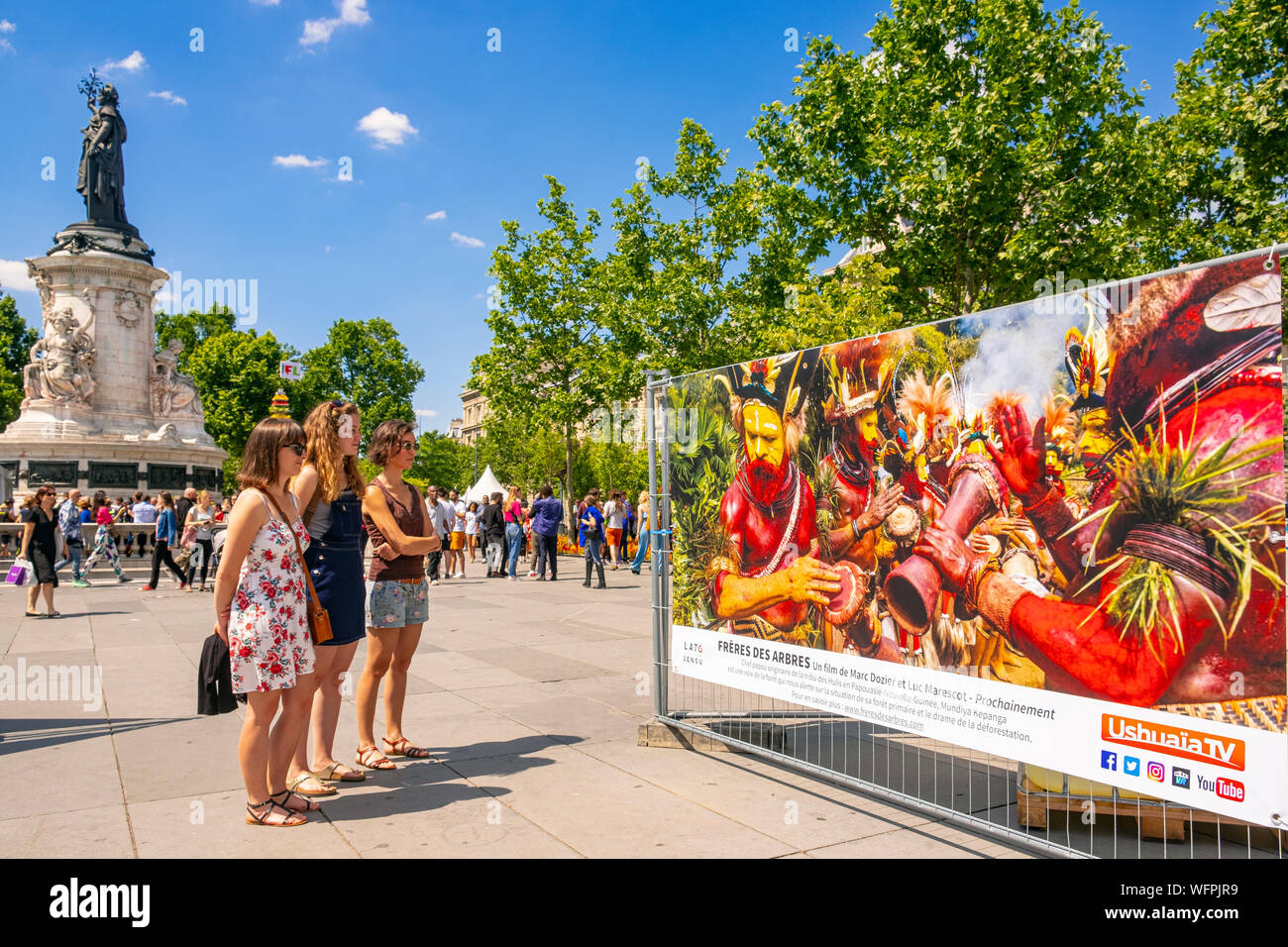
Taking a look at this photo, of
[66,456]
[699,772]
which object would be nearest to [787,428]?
[699,772]

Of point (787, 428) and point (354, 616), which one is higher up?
point (787, 428)

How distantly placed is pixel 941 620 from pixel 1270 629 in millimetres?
1423

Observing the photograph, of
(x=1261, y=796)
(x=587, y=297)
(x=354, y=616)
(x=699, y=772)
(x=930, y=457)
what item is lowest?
(x=699, y=772)

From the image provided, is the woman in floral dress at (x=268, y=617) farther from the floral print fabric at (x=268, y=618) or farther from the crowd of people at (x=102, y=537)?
the crowd of people at (x=102, y=537)

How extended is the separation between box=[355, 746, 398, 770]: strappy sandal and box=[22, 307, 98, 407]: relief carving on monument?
27538 millimetres

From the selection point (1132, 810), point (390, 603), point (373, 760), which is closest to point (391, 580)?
point (390, 603)

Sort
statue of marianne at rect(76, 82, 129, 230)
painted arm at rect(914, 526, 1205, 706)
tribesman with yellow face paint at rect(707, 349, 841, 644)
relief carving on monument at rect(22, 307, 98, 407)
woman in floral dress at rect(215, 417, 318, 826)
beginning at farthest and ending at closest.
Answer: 1. statue of marianne at rect(76, 82, 129, 230)
2. relief carving on monument at rect(22, 307, 98, 407)
3. tribesman with yellow face paint at rect(707, 349, 841, 644)
4. woman in floral dress at rect(215, 417, 318, 826)
5. painted arm at rect(914, 526, 1205, 706)

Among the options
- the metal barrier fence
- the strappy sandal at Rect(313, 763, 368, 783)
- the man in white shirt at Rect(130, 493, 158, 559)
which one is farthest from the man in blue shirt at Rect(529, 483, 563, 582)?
the strappy sandal at Rect(313, 763, 368, 783)

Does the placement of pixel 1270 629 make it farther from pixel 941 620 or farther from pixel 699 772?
pixel 699 772

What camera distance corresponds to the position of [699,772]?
17.8 ft

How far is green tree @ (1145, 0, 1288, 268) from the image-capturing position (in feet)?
65.0

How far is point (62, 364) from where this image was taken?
1085 inches

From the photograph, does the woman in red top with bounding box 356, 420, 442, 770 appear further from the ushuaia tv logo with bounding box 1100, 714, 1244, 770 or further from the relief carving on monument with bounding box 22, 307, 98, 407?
the relief carving on monument with bounding box 22, 307, 98, 407

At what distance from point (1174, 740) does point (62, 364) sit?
31339 millimetres
